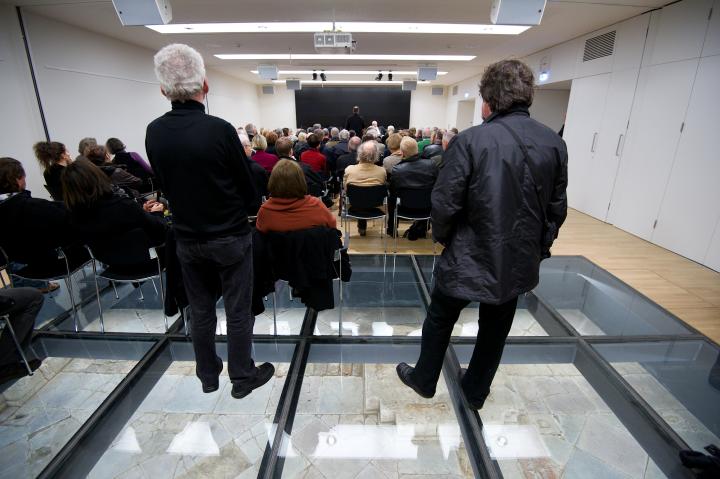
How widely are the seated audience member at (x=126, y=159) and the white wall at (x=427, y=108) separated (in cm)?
1229

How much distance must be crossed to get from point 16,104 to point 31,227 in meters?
3.56

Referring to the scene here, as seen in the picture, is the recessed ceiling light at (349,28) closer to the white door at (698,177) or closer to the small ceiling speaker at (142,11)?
the small ceiling speaker at (142,11)

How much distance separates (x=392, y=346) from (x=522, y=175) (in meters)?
1.66

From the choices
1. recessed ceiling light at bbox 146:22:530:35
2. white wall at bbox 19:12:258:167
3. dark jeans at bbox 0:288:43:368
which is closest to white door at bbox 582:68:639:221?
recessed ceiling light at bbox 146:22:530:35

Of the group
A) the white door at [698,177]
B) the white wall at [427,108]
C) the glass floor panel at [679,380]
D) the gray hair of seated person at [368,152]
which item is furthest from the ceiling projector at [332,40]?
the white wall at [427,108]

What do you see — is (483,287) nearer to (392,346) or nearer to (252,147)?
(392,346)

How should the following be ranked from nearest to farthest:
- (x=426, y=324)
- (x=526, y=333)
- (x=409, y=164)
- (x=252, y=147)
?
(x=426, y=324) → (x=526, y=333) → (x=409, y=164) → (x=252, y=147)

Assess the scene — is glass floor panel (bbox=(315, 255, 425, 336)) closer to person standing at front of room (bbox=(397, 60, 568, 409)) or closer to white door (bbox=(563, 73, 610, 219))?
person standing at front of room (bbox=(397, 60, 568, 409))

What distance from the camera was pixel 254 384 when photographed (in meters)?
1.88

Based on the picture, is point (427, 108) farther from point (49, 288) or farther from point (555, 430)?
point (555, 430)

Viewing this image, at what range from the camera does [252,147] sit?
15.7 ft

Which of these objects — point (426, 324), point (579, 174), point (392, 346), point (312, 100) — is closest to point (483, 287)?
point (426, 324)

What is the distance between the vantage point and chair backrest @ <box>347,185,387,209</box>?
362cm

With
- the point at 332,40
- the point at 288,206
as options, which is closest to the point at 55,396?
the point at 288,206
